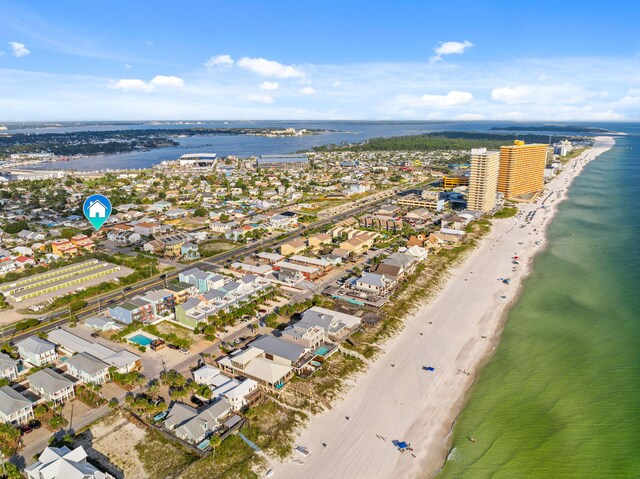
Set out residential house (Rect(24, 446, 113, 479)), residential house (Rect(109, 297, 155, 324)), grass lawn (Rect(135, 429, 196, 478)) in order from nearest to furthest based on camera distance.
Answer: residential house (Rect(24, 446, 113, 479)) → grass lawn (Rect(135, 429, 196, 478)) → residential house (Rect(109, 297, 155, 324))

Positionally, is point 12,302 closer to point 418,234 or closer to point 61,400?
point 61,400

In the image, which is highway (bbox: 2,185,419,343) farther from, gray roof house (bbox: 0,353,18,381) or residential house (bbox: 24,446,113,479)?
residential house (bbox: 24,446,113,479)

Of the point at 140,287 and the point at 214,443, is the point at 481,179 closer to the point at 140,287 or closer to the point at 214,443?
the point at 140,287

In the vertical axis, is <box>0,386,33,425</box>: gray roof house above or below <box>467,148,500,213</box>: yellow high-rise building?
below

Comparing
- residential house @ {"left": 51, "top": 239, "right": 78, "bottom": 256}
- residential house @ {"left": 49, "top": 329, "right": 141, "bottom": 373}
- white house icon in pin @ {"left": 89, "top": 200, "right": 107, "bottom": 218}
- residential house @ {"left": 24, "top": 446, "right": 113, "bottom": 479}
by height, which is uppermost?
white house icon in pin @ {"left": 89, "top": 200, "right": 107, "bottom": 218}

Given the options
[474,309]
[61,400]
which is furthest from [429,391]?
[61,400]

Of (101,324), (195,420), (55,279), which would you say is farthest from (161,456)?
(55,279)

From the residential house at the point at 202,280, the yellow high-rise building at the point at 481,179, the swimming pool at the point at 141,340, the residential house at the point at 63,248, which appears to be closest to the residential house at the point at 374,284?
the residential house at the point at 202,280

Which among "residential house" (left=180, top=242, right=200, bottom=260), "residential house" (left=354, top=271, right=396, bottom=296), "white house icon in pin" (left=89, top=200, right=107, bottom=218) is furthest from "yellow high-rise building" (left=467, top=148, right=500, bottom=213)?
"white house icon in pin" (left=89, top=200, right=107, bottom=218)
